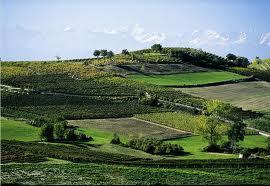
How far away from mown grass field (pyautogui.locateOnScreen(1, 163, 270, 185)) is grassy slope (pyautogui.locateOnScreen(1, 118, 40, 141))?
25.4 meters

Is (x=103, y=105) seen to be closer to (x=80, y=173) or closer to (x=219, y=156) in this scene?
(x=219, y=156)

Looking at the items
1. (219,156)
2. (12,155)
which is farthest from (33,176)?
(219,156)

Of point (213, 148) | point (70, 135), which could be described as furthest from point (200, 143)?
point (70, 135)

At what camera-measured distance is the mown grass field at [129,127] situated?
360ft

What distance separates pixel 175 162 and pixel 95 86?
7693 cm

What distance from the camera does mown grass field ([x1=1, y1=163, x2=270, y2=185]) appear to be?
2562 inches

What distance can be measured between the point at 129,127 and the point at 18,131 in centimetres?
2367

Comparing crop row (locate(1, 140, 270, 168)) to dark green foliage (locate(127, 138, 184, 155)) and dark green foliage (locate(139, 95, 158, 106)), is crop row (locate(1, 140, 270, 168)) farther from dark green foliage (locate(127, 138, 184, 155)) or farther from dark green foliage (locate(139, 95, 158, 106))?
dark green foliage (locate(139, 95, 158, 106))

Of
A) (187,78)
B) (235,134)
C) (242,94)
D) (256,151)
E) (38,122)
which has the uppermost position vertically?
(187,78)

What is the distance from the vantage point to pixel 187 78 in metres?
185

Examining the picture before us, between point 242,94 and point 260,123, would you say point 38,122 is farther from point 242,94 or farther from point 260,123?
point 242,94

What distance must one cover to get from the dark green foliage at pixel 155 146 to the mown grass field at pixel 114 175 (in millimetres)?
18377

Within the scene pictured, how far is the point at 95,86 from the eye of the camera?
156m

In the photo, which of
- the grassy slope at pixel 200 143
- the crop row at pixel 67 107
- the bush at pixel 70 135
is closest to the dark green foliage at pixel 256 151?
the grassy slope at pixel 200 143
